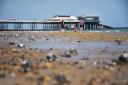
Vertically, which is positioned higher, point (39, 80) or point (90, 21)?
point (90, 21)

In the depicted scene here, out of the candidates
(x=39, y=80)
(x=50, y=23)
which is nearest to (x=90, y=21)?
(x=50, y=23)

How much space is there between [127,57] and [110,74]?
2.40 meters

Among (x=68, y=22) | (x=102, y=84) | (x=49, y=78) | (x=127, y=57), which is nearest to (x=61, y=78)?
(x=49, y=78)

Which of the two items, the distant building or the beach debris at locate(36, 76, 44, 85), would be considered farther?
the distant building

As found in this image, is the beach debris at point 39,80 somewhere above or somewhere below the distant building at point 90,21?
below

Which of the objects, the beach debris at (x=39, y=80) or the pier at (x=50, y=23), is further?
the pier at (x=50, y=23)

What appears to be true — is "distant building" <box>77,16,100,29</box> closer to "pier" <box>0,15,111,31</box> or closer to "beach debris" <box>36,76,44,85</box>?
"pier" <box>0,15,111,31</box>

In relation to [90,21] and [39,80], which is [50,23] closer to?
[90,21]

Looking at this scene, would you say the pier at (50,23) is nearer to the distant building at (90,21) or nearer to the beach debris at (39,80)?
the distant building at (90,21)

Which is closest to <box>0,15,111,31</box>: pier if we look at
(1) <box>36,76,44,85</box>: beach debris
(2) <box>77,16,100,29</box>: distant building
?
(2) <box>77,16,100,29</box>: distant building

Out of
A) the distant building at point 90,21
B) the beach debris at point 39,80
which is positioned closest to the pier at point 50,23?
the distant building at point 90,21

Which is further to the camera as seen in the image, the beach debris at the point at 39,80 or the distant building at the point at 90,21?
the distant building at the point at 90,21

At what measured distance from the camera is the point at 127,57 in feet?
32.7

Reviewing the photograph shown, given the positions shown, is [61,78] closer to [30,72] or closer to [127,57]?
[30,72]
